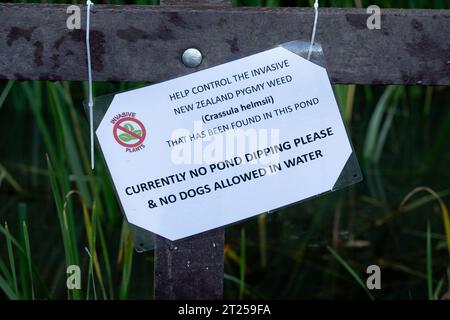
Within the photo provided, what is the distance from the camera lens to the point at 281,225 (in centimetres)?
214

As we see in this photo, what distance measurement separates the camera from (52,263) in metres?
1.96

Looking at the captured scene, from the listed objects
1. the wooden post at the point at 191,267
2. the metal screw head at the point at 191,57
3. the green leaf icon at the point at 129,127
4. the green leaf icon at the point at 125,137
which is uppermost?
the metal screw head at the point at 191,57

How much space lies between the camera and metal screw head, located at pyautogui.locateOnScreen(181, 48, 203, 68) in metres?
0.97

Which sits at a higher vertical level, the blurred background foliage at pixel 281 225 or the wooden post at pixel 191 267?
the blurred background foliage at pixel 281 225

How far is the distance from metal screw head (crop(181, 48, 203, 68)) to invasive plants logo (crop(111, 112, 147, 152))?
0.30 feet

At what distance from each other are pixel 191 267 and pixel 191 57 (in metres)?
0.27

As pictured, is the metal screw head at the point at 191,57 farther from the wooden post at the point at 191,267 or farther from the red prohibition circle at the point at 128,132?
the wooden post at the point at 191,267

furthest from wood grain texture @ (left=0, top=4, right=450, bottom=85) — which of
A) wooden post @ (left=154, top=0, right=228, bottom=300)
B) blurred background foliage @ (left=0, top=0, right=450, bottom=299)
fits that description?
blurred background foliage @ (left=0, top=0, right=450, bottom=299)

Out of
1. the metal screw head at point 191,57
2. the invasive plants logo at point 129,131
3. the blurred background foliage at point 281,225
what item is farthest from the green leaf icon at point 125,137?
the blurred background foliage at point 281,225

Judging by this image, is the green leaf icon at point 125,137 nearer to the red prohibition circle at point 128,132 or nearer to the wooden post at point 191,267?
the red prohibition circle at point 128,132

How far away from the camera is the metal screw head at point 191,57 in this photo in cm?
97

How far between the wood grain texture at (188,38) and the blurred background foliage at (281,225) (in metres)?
0.46

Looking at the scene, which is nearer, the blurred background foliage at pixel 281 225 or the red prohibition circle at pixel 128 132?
the red prohibition circle at pixel 128 132
